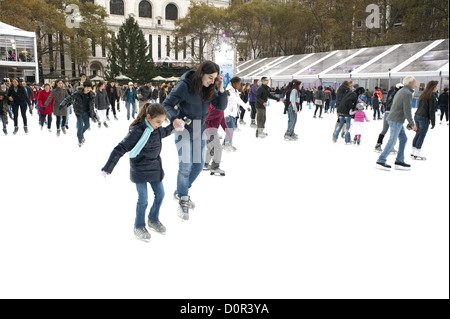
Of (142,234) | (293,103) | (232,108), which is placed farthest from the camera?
(293,103)

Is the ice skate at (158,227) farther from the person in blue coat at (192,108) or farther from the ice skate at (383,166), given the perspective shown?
the ice skate at (383,166)

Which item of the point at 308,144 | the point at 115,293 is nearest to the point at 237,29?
the point at 308,144

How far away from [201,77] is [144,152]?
2.82 feet

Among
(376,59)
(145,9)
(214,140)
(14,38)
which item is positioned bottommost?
(214,140)

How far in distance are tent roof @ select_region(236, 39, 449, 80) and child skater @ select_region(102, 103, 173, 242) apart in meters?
14.7

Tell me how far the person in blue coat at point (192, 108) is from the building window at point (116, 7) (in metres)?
64.1

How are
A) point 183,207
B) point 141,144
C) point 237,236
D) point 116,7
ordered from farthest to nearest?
point 116,7, point 183,207, point 237,236, point 141,144

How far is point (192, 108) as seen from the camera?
338 cm

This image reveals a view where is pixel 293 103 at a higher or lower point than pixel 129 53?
lower

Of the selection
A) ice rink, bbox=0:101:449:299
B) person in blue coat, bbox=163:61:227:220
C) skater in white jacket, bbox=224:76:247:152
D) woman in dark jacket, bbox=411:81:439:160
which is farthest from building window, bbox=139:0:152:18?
person in blue coat, bbox=163:61:227:220

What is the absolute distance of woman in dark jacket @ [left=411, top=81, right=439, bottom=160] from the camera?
5.83m

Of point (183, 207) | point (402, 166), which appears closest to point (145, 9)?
point (402, 166)

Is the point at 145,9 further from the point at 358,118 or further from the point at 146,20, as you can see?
the point at 358,118

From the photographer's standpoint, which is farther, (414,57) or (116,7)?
(116,7)
